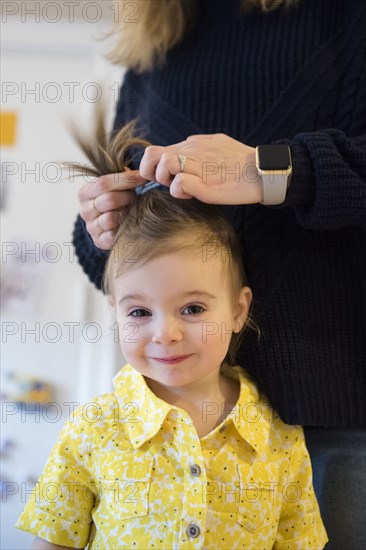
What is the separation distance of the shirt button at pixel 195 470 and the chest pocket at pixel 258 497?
8 centimetres

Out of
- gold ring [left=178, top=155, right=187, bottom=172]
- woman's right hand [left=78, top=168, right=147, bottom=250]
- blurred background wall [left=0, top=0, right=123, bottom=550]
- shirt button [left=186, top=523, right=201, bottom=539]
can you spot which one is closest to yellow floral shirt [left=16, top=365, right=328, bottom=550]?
shirt button [left=186, top=523, right=201, bottom=539]

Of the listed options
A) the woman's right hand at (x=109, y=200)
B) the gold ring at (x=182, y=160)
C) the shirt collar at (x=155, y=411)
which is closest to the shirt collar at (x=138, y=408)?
the shirt collar at (x=155, y=411)

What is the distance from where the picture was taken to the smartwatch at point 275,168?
2.70ft

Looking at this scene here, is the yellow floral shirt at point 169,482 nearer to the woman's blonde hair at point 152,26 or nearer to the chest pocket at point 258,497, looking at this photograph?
the chest pocket at point 258,497

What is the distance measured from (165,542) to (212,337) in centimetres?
29

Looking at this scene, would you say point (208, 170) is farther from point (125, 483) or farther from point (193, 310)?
point (125, 483)

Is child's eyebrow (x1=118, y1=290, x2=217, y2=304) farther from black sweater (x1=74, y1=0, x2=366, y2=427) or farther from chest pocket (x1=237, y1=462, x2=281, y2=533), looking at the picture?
chest pocket (x1=237, y1=462, x2=281, y2=533)

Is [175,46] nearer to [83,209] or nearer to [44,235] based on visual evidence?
[83,209]

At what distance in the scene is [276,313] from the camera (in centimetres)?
95

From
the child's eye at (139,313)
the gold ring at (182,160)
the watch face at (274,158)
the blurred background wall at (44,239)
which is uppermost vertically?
the watch face at (274,158)

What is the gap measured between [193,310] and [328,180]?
266 mm

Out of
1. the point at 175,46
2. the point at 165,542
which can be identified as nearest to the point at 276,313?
the point at 165,542

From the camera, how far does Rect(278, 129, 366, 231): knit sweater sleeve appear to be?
2.72 ft

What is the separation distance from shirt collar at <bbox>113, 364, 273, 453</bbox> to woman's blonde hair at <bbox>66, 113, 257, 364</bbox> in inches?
3.3
